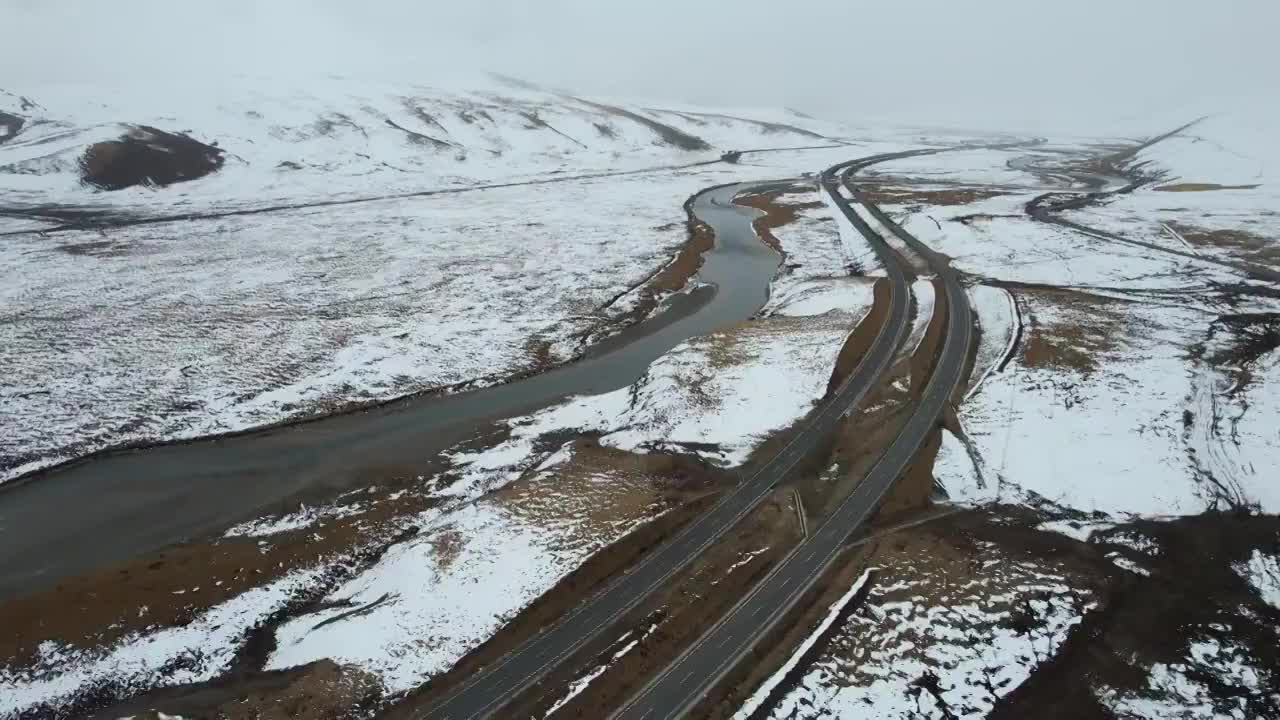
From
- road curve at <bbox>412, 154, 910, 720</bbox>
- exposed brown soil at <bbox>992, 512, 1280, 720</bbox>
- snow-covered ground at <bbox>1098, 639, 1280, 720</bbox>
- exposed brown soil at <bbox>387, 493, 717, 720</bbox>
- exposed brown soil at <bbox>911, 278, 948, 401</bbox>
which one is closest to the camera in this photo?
snow-covered ground at <bbox>1098, 639, 1280, 720</bbox>

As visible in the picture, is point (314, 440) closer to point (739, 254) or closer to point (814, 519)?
point (814, 519)

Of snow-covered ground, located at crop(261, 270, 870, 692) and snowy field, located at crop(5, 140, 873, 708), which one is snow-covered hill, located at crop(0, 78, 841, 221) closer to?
snow-covered ground, located at crop(261, 270, 870, 692)

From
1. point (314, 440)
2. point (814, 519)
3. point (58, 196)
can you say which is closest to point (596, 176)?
point (58, 196)

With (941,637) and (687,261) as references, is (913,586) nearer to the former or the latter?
(941,637)

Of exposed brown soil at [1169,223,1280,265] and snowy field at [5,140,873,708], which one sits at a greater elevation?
exposed brown soil at [1169,223,1280,265]

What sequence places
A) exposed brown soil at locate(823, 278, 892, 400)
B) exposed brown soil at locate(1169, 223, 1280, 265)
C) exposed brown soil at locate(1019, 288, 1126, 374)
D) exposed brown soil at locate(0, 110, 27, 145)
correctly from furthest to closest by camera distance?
exposed brown soil at locate(0, 110, 27, 145)
exposed brown soil at locate(1169, 223, 1280, 265)
exposed brown soil at locate(1019, 288, 1126, 374)
exposed brown soil at locate(823, 278, 892, 400)

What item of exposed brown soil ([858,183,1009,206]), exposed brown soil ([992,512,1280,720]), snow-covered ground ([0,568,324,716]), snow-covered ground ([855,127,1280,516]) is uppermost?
exposed brown soil ([858,183,1009,206])

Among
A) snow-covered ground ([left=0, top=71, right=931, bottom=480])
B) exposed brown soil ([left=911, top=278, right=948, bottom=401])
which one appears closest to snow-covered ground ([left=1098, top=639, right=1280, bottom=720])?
exposed brown soil ([left=911, top=278, right=948, bottom=401])
